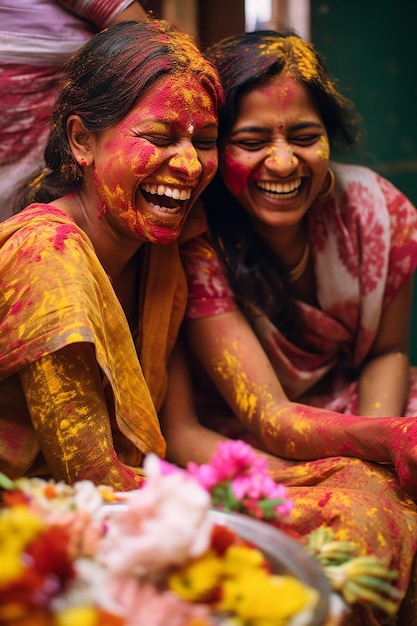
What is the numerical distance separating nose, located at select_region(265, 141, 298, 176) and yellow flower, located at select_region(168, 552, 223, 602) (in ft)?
4.16

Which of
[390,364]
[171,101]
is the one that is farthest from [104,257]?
[390,364]

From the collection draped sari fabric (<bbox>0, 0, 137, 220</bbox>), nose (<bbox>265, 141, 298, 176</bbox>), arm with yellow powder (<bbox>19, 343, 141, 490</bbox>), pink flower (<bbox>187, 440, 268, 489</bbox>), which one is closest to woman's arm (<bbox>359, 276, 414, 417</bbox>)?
nose (<bbox>265, 141, 298, 176</bbox>)

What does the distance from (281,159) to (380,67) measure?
1625 mm

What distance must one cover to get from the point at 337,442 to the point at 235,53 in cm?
96

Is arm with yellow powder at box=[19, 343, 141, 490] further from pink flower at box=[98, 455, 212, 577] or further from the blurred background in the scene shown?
the blurred background

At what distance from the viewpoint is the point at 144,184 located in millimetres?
1888

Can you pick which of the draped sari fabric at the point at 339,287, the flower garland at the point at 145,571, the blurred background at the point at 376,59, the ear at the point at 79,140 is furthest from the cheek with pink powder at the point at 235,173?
the blurred background at the point at 376,59

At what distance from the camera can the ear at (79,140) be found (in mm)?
1917

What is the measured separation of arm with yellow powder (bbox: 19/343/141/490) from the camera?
5.39ft

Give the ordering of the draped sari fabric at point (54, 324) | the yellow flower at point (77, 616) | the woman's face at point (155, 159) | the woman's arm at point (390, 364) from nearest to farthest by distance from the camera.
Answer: the yellow flower at point (77, 616)
the draped sari fabric at point (54, 324)
the woman's face at point (155, 159)
the woman's arm at point (390, 364)

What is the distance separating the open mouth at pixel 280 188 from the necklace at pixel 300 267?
0.23m

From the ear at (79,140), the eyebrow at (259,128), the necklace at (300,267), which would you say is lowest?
the necklace at (300,267)

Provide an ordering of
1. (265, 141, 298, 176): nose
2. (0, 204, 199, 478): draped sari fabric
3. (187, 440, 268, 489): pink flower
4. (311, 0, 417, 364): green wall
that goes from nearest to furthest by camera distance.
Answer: (187, 440, 268, 489): pink flower
(0, 204, 199, 478): draped sari fabric
(265, 141, 298, 176): nose
(311, 0, 417, 364): green wall

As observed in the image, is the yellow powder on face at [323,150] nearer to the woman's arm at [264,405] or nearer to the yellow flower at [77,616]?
the woman's arm at [264,405]
